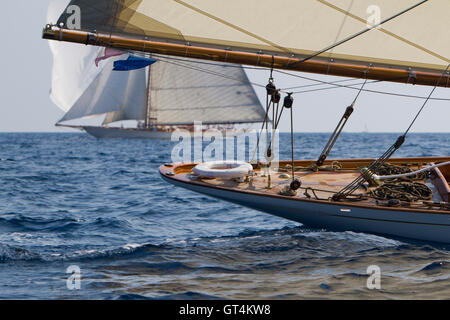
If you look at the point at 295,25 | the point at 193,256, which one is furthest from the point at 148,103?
the point at 193,256

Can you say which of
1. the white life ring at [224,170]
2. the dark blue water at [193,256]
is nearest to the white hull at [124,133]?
the dark blue water at [193,256]

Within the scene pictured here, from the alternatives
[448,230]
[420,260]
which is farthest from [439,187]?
[420,260]

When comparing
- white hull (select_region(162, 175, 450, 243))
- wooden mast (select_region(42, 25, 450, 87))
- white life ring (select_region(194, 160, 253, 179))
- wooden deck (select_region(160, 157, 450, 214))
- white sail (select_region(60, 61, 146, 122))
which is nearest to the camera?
white hull (select_region(162, 175, 450, 243))

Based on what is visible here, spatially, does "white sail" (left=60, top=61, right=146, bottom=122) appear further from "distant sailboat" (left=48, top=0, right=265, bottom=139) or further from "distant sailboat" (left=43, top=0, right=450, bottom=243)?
"distant sailboat" (left=43, top=0, right=450, bottom=243)

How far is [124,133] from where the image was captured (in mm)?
65812

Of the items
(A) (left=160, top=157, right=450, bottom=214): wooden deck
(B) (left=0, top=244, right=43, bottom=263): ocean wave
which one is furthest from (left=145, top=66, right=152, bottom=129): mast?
(B) (left=0, top=244, right=43, bottom=263): ocean wave

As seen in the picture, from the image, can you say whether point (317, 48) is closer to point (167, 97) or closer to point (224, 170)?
point (224, 170)

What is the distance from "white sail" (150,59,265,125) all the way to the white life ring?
124ft

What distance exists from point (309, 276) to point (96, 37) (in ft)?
14.2

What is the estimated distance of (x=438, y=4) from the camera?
318 inches

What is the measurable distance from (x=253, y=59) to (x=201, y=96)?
4117 centimetres

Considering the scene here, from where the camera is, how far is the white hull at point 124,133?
6321cm

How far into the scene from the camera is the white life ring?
8.64 m
